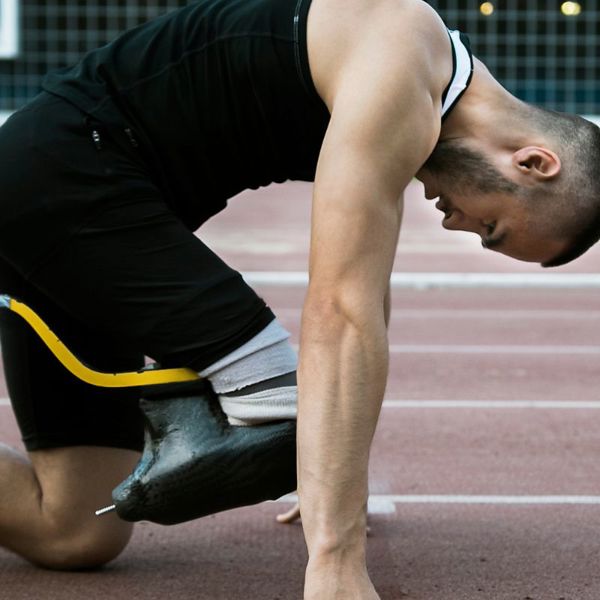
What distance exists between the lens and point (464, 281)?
12.5 meters

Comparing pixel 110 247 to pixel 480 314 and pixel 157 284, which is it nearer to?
pixel 157 284

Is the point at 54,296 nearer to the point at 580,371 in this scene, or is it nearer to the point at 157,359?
the point at 157,359

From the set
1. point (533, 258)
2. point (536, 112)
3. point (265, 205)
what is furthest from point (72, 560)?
point (265, 205)

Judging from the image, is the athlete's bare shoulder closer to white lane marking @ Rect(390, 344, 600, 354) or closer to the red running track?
the red running track

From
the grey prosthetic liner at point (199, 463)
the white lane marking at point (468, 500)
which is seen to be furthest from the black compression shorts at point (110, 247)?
the white lane marking at point (468, 500)

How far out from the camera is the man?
290 cm

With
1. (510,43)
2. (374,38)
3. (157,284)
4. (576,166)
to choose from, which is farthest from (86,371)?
(510,43)

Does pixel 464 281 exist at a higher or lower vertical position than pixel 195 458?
lower

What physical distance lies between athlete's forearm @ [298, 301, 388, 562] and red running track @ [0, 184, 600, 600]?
32.9 inches

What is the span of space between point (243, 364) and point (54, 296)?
522 millimetres

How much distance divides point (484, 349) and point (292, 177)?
567cm

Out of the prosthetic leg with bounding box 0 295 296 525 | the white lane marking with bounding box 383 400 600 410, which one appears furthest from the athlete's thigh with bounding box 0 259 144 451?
the white lane marking with bounding box 383 400 600 410

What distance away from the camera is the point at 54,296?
3.40m

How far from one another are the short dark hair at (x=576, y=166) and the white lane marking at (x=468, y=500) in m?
1.88
